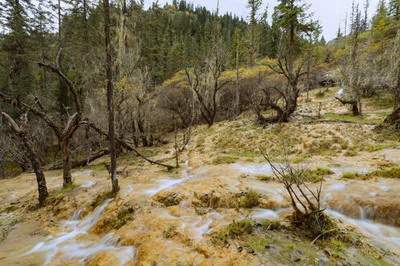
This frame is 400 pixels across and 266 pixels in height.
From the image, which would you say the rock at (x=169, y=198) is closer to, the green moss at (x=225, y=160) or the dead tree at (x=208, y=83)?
the green moss at (x=225, y=160)

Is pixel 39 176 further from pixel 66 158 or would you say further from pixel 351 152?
pixel 351 152

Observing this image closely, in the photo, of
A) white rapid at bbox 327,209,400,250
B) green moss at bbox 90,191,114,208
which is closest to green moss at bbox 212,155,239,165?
green moss at bbox 90,191,114,208

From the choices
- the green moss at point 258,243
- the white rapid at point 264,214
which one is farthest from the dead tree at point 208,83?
the green moss at point 258,243

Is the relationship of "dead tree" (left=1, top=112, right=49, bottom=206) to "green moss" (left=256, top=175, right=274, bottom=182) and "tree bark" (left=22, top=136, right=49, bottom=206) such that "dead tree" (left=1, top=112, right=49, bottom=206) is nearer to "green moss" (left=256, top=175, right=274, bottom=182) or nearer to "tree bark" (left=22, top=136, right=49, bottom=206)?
"tree bark" (left=22, top=136, right=49, bottom=206)

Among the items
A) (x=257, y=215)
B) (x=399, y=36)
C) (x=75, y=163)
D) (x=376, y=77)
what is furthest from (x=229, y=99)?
(x=257, y=215)

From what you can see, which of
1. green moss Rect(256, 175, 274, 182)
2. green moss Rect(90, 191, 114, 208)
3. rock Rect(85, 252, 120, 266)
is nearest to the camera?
rock Rect(85, 252, 120, 266)

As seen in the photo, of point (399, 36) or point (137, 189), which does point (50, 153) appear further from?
point (399, 36)

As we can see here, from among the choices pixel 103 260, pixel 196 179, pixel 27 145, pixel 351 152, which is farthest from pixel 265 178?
pixel 27 145

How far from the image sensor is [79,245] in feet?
23.2

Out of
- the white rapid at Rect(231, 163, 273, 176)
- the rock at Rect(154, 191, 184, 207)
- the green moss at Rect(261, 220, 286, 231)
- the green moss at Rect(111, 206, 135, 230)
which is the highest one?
the white rapid at Rect(231, 163, 273, 176)

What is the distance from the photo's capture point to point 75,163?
17.7 metres

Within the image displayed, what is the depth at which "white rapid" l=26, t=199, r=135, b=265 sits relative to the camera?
6.27 metres

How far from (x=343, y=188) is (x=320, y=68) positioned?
118 feet

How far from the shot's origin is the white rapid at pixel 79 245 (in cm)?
627
